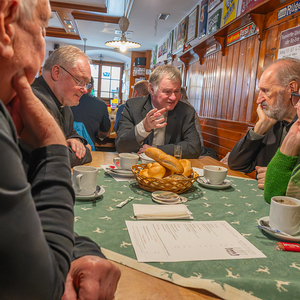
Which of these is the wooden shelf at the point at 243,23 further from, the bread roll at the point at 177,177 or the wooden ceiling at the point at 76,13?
the wooden ceiling at the point at 76,13

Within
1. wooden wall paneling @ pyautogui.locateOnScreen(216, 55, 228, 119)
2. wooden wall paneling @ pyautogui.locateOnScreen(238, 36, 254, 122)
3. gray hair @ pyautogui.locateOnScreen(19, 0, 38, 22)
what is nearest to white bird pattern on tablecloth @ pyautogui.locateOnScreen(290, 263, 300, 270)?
gray hair @ pyautogui.locateOnScreen(19, 0, 38, 22)

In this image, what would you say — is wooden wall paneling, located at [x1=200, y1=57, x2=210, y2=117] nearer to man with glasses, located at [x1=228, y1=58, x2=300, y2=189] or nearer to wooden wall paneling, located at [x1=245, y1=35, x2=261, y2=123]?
wooden wall paneling, located at [x1=245, y1=35, x2=261, y2=123]

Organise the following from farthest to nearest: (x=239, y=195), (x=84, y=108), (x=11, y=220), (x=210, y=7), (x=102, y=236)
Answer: (x=210, y=7) < (x=84, y=108) < (x=239, y=195) < (x=102, y=236) < (x=11, y=220)

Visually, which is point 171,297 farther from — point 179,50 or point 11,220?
point 179,50

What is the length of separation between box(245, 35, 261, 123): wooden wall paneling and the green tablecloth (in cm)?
235

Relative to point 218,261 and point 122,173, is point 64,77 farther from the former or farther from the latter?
point 218,261

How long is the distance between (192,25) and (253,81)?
284 centimetres

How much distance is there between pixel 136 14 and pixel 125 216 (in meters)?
6.03

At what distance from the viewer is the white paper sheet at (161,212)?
939 mm

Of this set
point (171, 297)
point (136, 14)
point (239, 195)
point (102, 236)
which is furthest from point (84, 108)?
point (136, 14)

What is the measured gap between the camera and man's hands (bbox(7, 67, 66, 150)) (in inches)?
20.8

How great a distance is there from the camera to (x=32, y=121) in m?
0.54

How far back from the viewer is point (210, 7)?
4688 mm

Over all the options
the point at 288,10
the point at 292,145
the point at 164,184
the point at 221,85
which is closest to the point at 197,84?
the point at 221,85
